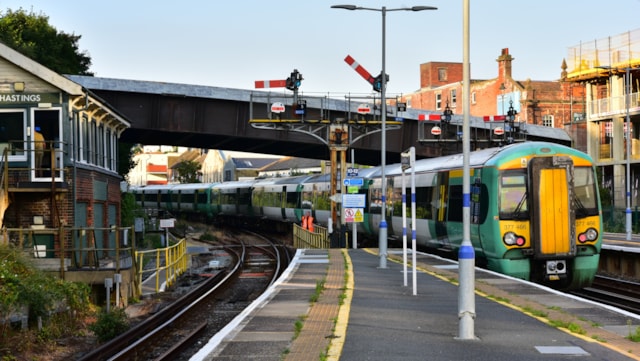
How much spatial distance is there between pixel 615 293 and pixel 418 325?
10561 millimetres

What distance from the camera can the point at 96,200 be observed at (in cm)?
2550

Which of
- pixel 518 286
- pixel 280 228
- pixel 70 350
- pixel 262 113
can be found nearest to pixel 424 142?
pixel 262 113

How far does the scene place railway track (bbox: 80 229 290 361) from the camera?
1423 centimetres

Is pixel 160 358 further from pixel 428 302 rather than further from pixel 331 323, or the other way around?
pixel 428 302

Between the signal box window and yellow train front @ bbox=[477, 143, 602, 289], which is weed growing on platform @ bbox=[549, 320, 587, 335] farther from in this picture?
the signal box window

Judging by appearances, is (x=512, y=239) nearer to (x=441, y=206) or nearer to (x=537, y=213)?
(x=537, y=213)

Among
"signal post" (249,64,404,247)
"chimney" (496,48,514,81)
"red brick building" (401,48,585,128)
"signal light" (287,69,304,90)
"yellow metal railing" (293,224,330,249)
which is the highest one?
"chimney" (496,48,514,81)

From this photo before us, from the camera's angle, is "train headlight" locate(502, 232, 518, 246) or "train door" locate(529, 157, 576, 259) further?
"train headlight" locate(502, 232, 518, 246)

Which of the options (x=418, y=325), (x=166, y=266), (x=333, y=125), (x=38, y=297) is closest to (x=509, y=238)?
(x=418, y=325)

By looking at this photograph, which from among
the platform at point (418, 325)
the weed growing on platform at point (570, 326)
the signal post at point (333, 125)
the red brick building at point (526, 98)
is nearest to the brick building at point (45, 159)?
the platform at point (418, 325)

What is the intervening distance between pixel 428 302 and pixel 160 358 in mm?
4767

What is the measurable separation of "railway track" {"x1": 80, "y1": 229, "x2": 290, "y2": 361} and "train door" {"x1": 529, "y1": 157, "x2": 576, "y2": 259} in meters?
6.97

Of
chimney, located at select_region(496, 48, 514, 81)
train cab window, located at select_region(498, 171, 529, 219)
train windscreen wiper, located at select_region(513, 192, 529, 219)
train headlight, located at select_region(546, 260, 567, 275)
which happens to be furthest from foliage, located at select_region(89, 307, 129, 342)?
chimney, located at select_region(496, 48, 514, 81)

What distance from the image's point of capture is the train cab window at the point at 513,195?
18891mm
